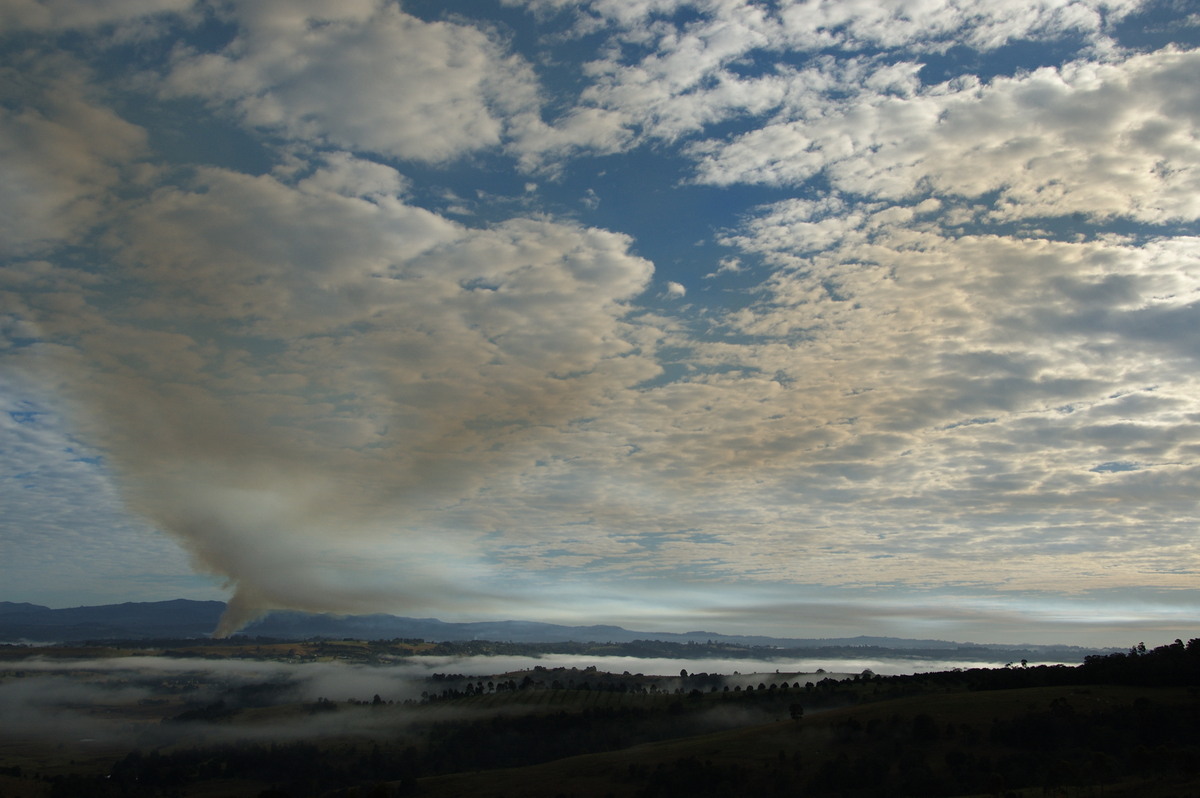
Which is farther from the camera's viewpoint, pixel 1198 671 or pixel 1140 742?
pixel 1198 671

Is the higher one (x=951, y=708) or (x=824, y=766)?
(x=951, y=708)

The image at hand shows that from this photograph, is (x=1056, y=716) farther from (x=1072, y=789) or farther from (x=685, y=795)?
(x=685, y=795)

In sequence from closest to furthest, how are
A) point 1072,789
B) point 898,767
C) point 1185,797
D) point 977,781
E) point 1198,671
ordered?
1. point 1185,797
2. point 1072,789
3. point 977,781
4. point 898,767
5. point 1198,671

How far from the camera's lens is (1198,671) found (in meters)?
194

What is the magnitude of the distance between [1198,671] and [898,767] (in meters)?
91.2

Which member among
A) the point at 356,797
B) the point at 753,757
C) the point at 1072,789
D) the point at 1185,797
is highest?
the point at 1185,797

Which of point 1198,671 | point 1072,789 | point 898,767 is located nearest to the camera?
point 1072,789

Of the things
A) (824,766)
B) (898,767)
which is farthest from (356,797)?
(898,767)

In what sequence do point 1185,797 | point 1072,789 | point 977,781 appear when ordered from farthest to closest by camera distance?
1. point 977,781
2. point 1072,789
3. point 1185,797

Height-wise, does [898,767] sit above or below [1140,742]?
below

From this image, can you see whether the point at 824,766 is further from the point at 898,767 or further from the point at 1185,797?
the point at 1185,797

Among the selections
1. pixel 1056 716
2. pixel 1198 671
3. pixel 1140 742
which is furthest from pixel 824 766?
pixel 1198 671

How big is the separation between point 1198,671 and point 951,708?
216 feet

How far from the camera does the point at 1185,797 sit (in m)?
76.3
